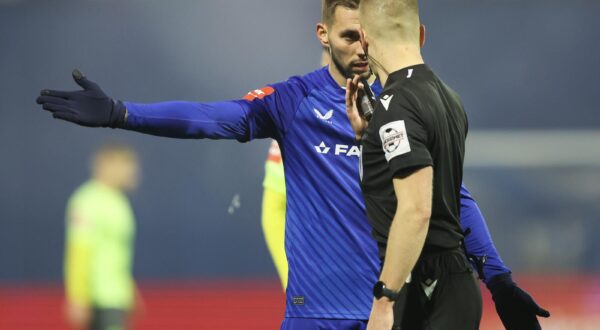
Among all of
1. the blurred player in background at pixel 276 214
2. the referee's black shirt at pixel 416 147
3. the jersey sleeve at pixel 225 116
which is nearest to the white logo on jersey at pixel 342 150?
the jersey sleeve at pixel 225 116

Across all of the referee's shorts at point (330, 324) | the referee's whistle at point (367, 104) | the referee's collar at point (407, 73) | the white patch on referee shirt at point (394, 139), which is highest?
the referee's collar at point (407, 73)

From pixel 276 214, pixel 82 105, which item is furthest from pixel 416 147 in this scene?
pixel 276 214

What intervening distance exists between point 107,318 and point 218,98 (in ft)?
16.0

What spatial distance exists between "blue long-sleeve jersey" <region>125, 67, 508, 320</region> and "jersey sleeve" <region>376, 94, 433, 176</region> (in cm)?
78

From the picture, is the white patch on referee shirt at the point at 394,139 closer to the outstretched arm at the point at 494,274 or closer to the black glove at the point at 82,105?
the outstretched arm at the point at 494,274

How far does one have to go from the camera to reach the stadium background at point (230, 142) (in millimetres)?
11492

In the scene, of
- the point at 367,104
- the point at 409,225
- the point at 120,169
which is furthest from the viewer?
the point at 120,169

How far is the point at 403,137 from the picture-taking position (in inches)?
106

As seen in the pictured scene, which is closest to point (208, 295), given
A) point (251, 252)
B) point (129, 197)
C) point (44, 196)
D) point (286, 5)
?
point (251, 252)

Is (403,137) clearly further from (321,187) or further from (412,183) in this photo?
(321,187)

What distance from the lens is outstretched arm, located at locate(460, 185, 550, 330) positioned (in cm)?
334

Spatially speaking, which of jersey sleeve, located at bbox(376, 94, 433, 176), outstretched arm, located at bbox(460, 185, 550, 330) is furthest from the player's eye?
jersey sleeve, located at bbox(376, 94, 433, 176)

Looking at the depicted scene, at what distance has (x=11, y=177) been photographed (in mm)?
11930

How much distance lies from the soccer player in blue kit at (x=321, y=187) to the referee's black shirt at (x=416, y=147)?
1.96ft
